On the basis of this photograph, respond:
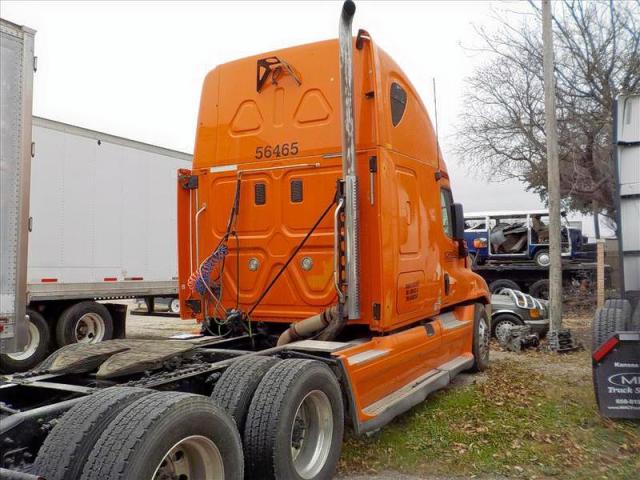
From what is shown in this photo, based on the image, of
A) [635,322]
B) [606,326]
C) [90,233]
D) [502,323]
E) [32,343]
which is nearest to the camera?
[606,326]

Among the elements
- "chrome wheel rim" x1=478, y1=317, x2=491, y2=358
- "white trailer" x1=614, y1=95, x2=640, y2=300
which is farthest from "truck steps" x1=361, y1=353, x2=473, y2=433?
"white trailer" x1=614, y1=95, x2=640, y2=300

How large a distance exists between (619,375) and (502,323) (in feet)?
17.2

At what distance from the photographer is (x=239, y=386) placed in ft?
12.1

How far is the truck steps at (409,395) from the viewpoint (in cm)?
459

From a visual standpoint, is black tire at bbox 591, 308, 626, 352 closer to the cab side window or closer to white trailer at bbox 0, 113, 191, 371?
the cab side window

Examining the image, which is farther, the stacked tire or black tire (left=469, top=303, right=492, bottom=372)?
black tire (left=469, top=303, right=492, bottom=372)

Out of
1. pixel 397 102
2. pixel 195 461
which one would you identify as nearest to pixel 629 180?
pixel 397 102

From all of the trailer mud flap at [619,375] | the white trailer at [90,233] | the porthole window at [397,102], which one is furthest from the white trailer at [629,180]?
the white trailer at [90,233]

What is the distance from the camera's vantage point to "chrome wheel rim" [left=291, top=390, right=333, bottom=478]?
3.85 m

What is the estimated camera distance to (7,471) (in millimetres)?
2365

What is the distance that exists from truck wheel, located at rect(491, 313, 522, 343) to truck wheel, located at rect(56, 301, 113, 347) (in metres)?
6.98

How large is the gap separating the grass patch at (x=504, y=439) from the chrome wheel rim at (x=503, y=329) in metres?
3.24

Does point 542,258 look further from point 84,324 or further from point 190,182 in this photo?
point 190,182

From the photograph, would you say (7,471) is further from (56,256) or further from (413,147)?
(56,256)
